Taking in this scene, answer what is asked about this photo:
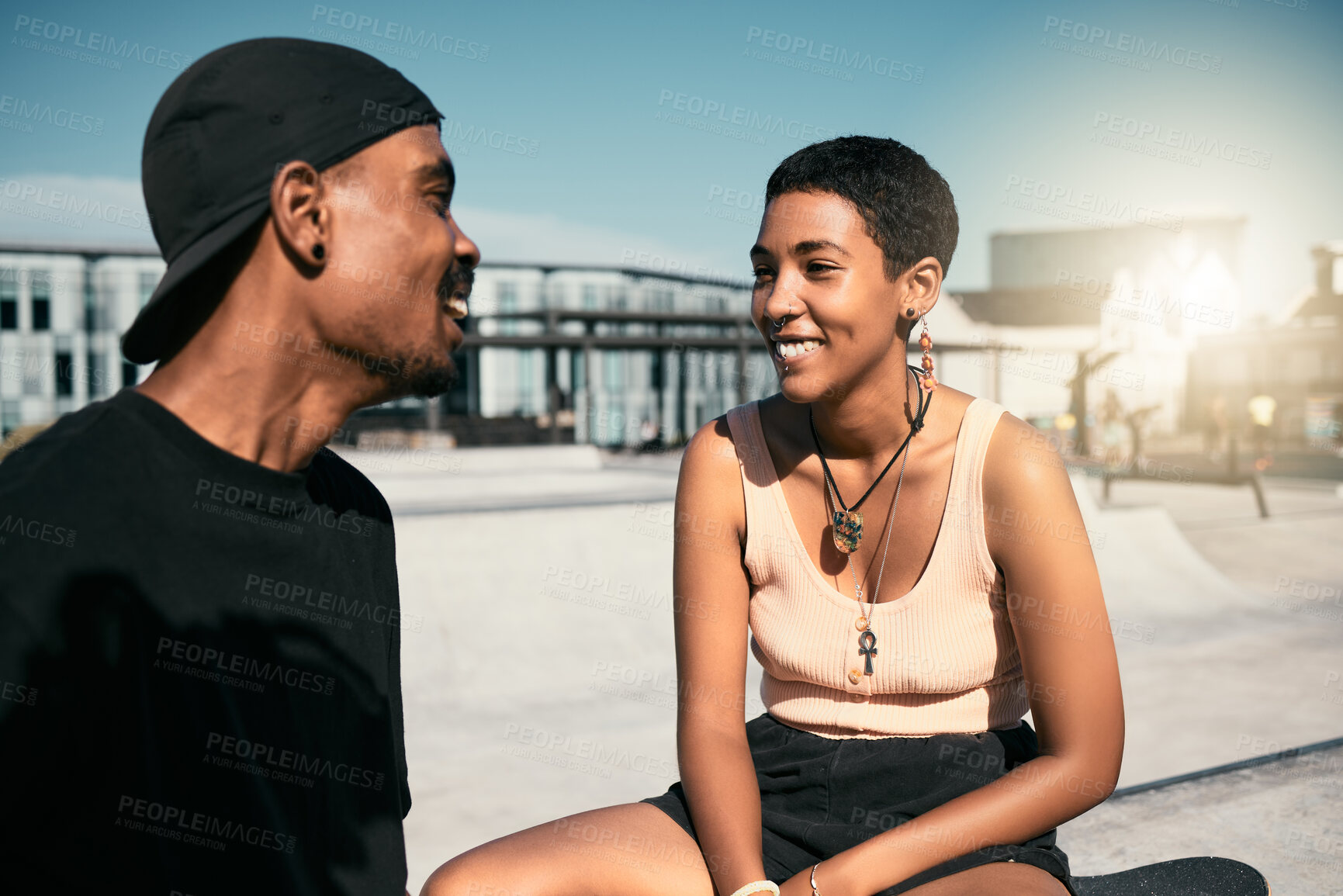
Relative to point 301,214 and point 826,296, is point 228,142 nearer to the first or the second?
point 301,214

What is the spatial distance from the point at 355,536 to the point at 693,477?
0.78 m

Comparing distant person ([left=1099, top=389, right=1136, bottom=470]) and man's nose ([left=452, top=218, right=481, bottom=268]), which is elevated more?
man's nose ([left=452, top=218, right=481, bottom=268])

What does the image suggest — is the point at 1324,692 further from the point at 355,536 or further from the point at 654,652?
the point at 355,536

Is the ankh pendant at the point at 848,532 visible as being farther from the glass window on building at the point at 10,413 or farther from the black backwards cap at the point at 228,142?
the glass window on building at the point at 10,413

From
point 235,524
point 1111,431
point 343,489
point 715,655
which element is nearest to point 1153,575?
point 715,655

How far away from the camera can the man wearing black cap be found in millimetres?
916

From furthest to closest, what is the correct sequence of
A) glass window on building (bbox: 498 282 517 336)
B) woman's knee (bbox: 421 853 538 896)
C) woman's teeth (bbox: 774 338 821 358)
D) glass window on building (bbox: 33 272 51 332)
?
1. glass window on building (bbox: 498 282 517 336)
2. glass window on building (bbox: 33 272 51 332)
3. woman's teeth (bbox: 774 338 821 358)
4. woman's knee (bbox: 421 853 538 896)

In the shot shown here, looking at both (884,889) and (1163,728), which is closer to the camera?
(884,889)

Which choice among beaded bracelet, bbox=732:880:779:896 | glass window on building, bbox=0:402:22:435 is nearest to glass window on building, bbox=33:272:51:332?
glass window on building, bbox=0:402:22:435

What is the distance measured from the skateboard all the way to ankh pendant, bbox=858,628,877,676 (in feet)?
2.03

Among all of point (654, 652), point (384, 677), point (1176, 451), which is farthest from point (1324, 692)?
point (1176, 451)

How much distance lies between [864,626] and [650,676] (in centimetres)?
384

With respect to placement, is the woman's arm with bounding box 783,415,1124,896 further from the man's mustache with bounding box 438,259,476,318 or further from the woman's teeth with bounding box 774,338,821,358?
the man's mustache with bounding box 438,259,476,318

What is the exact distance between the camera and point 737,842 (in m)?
1.57
